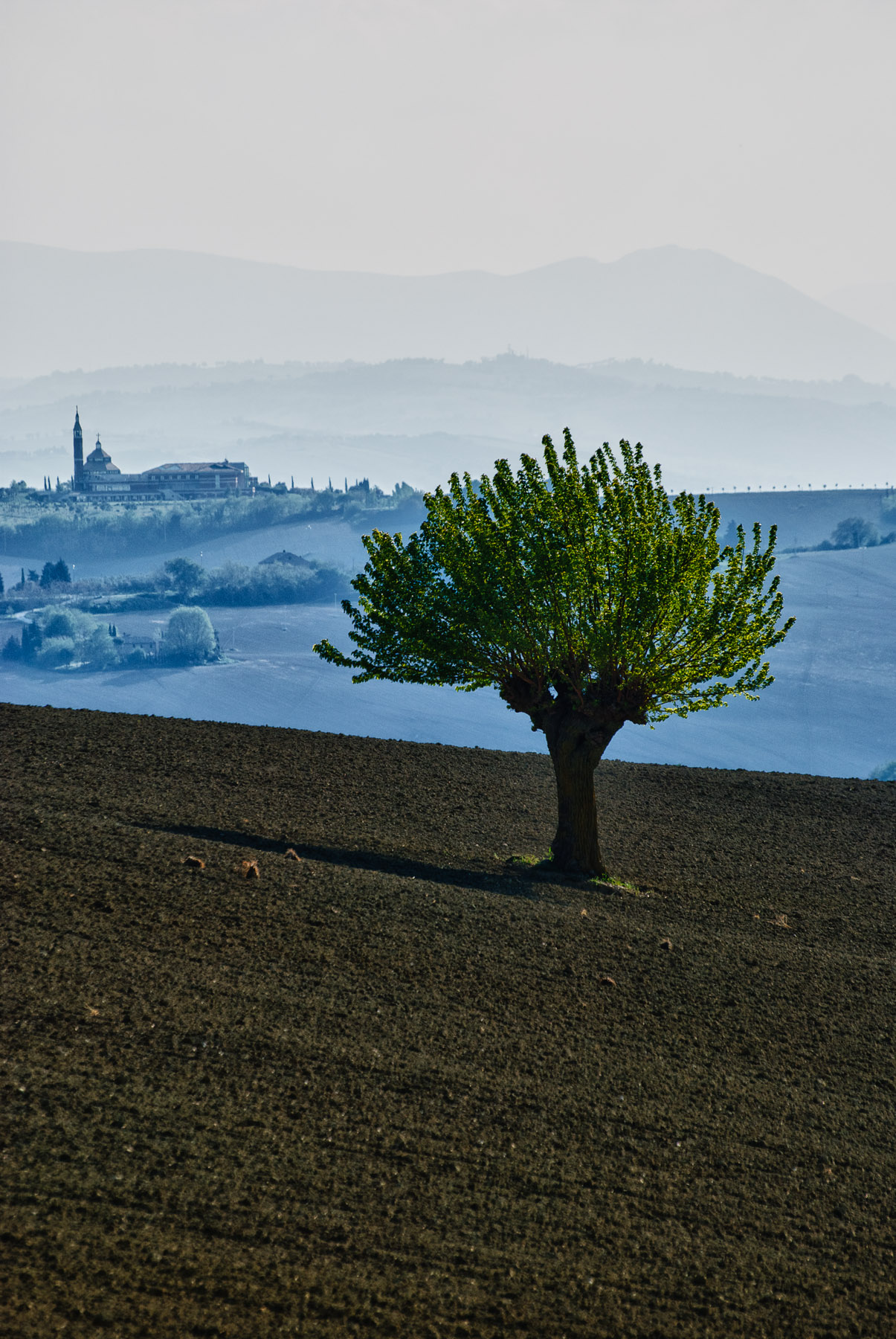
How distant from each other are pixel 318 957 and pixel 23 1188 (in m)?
4.39

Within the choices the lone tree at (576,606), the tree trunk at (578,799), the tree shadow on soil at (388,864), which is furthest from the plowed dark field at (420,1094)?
the lone tree at (576,606)

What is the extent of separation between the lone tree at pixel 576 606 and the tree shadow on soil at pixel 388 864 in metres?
1.28

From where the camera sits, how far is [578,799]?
55.5 feet

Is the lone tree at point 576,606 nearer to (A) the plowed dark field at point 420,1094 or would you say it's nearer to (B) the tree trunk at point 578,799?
(B) the tree trunk at point 578,799

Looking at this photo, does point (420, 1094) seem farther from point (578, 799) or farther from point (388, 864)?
point (578, 799)

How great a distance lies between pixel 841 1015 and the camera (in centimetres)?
1172

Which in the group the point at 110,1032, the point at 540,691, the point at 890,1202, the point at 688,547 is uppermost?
the point at 688,547

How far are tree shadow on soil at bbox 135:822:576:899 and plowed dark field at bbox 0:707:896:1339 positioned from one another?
0.32ft

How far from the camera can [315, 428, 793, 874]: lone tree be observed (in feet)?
51.5

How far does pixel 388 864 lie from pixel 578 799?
3443 millimetres

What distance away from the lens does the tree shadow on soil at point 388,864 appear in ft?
48.8

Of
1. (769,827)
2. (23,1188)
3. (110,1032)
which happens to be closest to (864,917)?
(769,827)

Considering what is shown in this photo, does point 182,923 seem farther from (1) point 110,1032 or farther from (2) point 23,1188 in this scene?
(2) point 23,1188

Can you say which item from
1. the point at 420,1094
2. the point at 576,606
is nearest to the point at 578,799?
the point at 576,606
